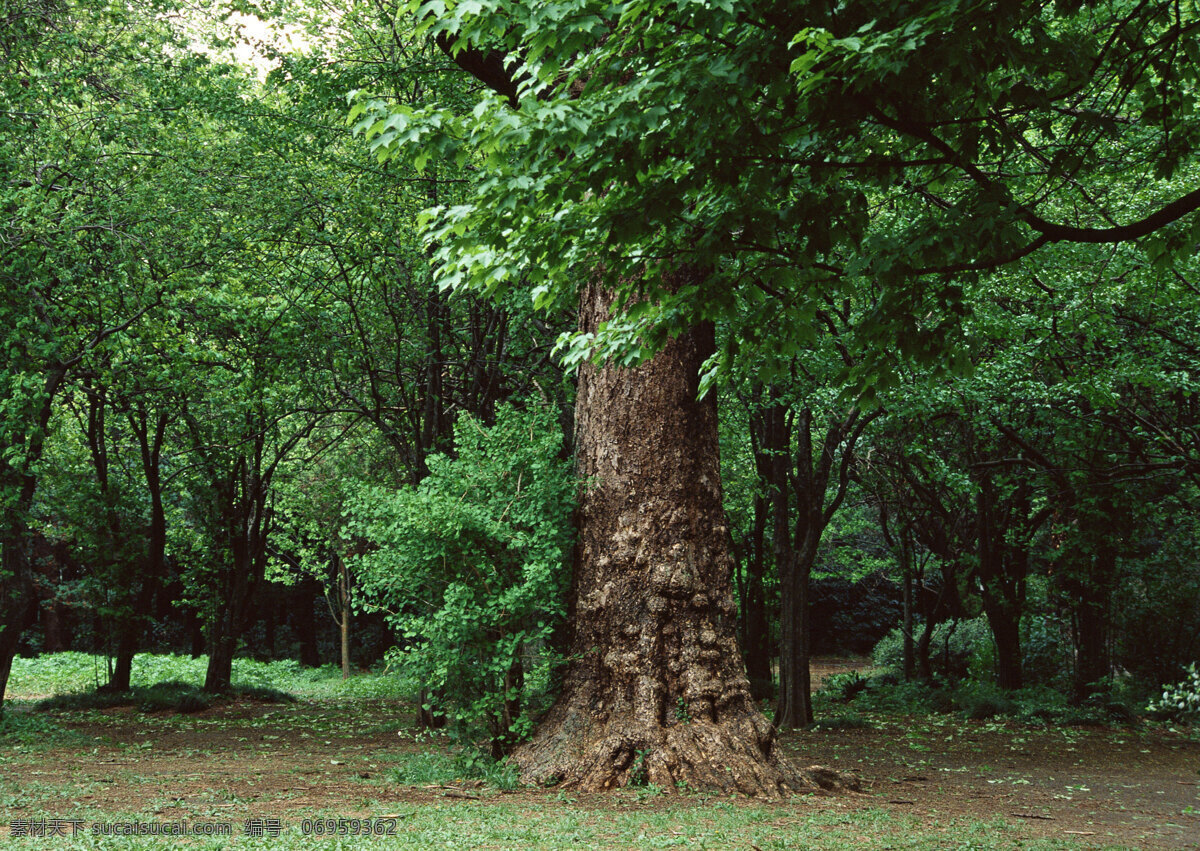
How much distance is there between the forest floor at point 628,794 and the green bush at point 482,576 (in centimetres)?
Result: 72

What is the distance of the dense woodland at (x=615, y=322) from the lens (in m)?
4.35

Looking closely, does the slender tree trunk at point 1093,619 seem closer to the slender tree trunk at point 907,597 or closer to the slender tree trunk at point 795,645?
the slender tree trunk at point 907,597

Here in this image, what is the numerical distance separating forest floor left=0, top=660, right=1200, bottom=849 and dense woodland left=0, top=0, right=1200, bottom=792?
2.77ft

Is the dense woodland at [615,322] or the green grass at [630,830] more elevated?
the dense woodland at [615,322]

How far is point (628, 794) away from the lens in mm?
6328

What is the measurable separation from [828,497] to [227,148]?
1458 cm

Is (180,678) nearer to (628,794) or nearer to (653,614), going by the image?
(653,614)

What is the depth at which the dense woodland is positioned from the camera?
435 cm

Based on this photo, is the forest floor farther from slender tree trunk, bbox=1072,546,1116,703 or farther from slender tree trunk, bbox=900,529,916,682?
slender tree trunk, bbox=900,529,916,682

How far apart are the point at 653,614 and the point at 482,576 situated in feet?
4.61

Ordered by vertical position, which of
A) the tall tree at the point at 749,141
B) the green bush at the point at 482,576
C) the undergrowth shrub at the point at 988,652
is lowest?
the undergrowth shrub at the point at 988,652

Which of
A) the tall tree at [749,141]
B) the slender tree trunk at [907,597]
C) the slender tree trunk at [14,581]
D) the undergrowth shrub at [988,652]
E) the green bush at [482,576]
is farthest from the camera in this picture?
the slender tree trunk at [907,597]

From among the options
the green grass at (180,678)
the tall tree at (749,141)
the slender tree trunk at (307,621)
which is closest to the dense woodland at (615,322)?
the tall tree at (749,141)

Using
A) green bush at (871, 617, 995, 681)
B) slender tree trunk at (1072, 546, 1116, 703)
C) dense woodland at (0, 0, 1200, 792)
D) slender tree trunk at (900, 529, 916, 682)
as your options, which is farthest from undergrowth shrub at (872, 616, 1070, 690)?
slender tree trunk at (1072, 546, 1116, 703)
